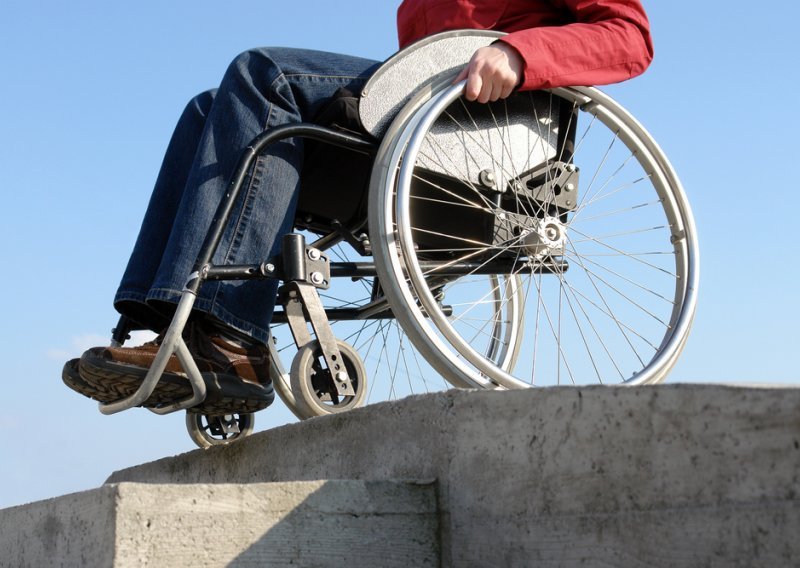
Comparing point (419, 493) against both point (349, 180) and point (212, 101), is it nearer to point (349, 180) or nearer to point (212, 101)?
point (349, 180)

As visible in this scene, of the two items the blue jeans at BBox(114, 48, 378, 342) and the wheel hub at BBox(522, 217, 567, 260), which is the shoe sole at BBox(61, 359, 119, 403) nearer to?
the blue jeans at BBox(114, 48, 378, 342)

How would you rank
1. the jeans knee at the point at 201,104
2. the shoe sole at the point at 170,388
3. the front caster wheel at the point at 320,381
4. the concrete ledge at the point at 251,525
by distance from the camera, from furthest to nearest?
the jeans knee at the point at 201,104 < the front caster wheel at the point at 320,381 < the shoe sole at the point at 170,388 < the concrete ledge at the point at 251,525

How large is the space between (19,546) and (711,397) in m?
1.02

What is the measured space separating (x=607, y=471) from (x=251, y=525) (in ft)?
1.34

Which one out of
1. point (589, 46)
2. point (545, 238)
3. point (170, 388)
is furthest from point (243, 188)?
point (589, 46)

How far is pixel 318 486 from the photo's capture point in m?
1.24

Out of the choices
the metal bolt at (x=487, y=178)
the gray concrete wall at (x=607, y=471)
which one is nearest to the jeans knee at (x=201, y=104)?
the metal bolt at (x=487, y=178)

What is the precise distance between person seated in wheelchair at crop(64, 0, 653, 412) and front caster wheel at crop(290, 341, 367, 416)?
6 cm

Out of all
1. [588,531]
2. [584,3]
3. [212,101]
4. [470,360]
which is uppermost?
[584,3]

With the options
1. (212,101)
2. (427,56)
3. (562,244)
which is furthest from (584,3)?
(212,101)

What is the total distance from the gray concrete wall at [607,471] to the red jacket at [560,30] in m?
0.89

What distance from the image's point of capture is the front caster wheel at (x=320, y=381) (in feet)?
6.19

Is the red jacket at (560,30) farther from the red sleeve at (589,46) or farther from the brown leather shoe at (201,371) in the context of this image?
the brown leather shoe at (201,371)

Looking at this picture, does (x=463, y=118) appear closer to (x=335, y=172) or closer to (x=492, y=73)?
(x=492, y=73)
